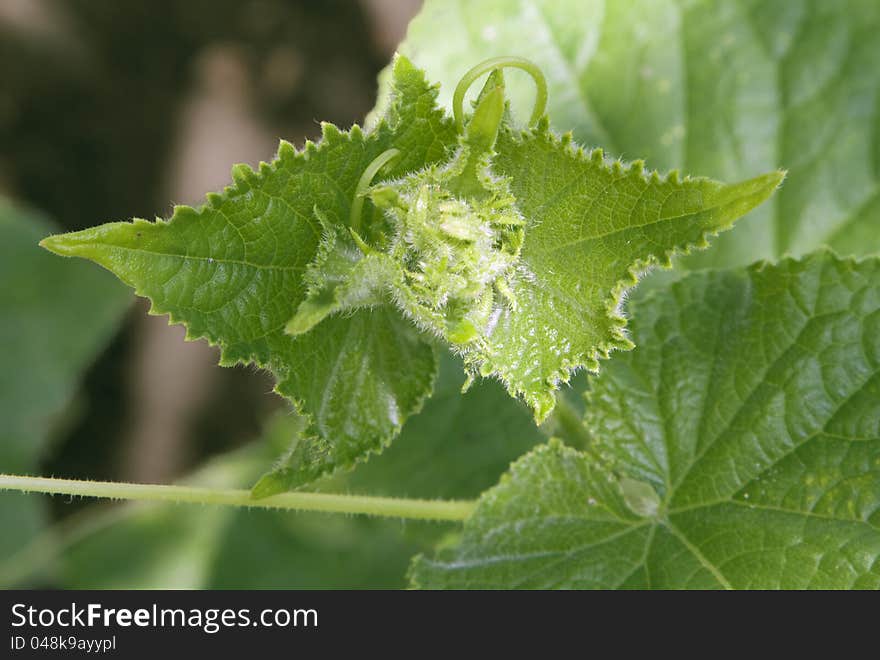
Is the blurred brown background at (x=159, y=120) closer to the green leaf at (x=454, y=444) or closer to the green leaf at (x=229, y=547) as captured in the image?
the green leaf at (x=229, y=547)

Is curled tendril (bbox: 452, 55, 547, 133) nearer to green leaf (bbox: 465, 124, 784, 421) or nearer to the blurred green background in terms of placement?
green leaf (bbox: 465, 124, 784, 421)

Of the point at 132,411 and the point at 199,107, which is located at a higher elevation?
the point at 199,107

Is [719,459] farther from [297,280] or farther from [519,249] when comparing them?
[297,280]

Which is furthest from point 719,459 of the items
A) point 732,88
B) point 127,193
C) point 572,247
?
point 127,193

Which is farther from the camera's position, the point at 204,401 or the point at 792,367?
the point at 204,401
